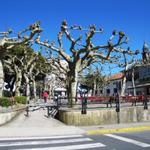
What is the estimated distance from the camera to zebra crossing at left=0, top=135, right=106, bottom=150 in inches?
478

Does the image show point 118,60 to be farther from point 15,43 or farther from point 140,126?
point 140,126

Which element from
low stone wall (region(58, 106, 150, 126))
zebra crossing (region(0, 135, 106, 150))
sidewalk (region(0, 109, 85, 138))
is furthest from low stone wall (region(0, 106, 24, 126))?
zebra crossing (region(0, 135, 106, 150))

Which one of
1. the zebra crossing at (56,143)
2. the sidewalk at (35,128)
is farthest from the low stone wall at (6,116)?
the zebra crossing at (56,143)

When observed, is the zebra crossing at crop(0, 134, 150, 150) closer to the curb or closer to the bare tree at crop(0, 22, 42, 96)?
the curb

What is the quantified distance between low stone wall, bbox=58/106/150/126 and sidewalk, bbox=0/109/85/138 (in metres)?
0.62

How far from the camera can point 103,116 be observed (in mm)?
19875

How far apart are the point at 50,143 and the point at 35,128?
455 centimetres

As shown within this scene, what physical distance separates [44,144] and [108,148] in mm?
2497

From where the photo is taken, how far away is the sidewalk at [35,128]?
51.9ft

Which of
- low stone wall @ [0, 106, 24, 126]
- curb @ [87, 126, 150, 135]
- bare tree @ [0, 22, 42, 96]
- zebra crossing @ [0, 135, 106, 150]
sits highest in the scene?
bare tree @ [0, 22, 42, 96]

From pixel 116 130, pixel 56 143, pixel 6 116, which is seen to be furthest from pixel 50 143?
pixel 6 116

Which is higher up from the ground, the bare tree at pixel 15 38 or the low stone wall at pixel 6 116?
the bare tree at pixel 15 38

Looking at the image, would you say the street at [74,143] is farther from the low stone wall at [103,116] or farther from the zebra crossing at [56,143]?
the low stone wall at [103,116]

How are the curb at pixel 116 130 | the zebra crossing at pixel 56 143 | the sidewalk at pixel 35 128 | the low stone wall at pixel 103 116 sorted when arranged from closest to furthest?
the zebra crossing at pixel 56 143
the sidewalk at pixel 35 128
the curb at pixel 116 130
the low stone wall at pixel 103 116
